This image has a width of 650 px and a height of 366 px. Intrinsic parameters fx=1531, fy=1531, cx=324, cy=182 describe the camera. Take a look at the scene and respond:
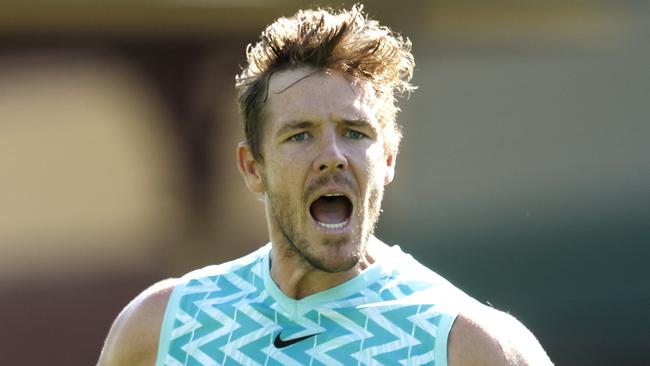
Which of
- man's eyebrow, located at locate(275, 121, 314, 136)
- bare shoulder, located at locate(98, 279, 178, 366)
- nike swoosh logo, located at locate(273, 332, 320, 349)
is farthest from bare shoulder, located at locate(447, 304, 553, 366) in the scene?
bare shoulder, located at locate(98, 279, 178, 366)

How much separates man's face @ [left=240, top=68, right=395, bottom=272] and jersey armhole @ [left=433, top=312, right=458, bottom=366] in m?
0.29

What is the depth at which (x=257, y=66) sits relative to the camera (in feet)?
13.9

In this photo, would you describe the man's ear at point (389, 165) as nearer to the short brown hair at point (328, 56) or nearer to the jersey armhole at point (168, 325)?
the short brown hair at point (328, 56)

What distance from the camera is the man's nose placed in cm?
390

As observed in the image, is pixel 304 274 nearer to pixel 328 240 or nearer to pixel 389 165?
pixel 328 240

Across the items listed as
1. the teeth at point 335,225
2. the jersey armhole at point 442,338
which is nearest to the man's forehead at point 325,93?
the teeth at point 335,225

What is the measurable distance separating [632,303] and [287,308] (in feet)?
29.6

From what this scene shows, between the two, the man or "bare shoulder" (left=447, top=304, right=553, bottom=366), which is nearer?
"bare shoulder" (left=447, top=304, right=553, bottom=366)

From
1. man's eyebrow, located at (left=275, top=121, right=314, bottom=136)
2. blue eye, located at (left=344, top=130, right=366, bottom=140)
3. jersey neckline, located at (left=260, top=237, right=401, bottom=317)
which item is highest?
man's eyebrow, located at (left=275, top=121, right=314, bottom=136)

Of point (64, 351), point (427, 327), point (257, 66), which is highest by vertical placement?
point (257, 66)

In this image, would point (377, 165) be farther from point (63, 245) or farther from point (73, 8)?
point (63, 245)

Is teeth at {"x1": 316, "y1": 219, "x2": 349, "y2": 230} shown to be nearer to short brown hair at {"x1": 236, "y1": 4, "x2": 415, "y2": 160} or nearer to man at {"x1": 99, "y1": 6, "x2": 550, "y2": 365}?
man at {"x1": 99, "y1": 6, "x2": 550, "y2": 365}

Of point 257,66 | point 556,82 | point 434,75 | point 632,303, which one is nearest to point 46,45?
point 434,75

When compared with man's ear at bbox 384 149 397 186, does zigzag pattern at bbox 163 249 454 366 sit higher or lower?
lower
